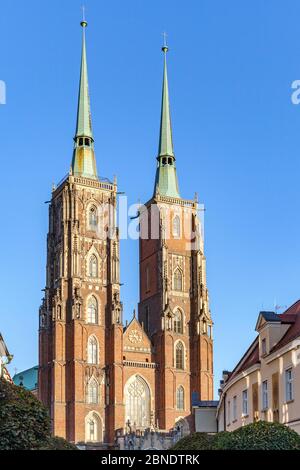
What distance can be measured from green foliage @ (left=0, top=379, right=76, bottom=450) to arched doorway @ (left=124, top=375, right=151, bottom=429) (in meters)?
70.2

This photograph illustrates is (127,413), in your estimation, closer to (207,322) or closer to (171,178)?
(207,322)

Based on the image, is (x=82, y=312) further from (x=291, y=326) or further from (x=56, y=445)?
(x=56, y=445)

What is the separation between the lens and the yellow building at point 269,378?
32.7 metres

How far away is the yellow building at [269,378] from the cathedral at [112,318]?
51.6 m

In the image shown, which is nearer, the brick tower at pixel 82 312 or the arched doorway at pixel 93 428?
the brick tower at pixel 82 312

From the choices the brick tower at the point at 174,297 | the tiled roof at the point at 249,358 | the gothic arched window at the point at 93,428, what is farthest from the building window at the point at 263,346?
the brick tower at the point at 174,297

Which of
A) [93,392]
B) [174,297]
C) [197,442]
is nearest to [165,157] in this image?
[174,297]

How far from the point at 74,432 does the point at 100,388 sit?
6188 mm

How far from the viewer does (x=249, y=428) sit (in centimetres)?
2336

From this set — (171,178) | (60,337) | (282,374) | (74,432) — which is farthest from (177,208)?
(282,374)

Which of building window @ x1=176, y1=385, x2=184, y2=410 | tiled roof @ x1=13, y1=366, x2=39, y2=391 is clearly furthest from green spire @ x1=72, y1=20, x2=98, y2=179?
tiled roof @ x1=13, y1=366, x2=39, y2=391

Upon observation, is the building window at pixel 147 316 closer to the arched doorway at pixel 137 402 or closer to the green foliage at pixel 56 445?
the arched doorway at pixel 137 402

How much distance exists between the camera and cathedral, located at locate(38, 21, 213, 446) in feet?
304
